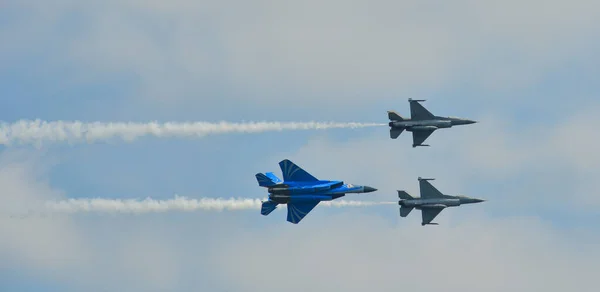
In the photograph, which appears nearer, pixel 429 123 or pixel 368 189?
pixel 368 189

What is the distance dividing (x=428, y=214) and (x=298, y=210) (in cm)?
1358

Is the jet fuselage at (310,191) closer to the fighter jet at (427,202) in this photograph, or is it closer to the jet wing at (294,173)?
the jet wing at (294,173)

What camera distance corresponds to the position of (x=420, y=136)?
146000mm

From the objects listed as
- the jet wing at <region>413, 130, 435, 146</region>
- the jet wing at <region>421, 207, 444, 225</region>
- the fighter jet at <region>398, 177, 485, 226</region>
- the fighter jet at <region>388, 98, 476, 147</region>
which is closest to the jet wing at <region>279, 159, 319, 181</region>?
the fighter jet at <region>398, 177, 485, 226</region>

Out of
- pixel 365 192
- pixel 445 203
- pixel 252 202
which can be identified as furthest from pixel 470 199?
pixel 252 202

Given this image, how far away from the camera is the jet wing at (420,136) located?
145875 mm

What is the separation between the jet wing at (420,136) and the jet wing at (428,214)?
7.35 metres

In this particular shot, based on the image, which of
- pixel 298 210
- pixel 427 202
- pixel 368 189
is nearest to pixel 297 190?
pixel 298 210

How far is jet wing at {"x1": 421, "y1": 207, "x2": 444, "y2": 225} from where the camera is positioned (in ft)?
468

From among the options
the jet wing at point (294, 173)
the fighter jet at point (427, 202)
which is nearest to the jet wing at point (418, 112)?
the fighter jet at point (427, 202)

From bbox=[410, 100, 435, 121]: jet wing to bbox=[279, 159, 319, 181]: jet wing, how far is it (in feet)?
44.4

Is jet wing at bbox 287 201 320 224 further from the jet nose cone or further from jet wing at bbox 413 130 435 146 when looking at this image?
jet wing at bbox 413 130 435 146

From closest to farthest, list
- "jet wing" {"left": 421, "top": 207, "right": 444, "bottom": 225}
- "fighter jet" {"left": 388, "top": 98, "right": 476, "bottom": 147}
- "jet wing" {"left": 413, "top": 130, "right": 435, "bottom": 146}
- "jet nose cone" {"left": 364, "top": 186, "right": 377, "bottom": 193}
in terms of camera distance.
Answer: "jet nose cone" {"left": 364, "top": 186, "right": 377, "bottom": 193}, "jet wing" {"left": 421, "top": 207, "right": 444, "bottom": 225}, "fighter jet" {"left": 388, "top": 98, "right": 476, "bottom": 147}, "jet wing" {"left": 413, "top": 130, "right": 435, "bottom": 146}

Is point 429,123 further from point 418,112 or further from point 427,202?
point 427,202
